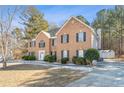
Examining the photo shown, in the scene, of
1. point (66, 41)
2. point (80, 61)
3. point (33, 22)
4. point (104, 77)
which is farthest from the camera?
point (66, 41)

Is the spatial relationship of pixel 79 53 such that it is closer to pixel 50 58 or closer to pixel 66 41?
pixel 66 41

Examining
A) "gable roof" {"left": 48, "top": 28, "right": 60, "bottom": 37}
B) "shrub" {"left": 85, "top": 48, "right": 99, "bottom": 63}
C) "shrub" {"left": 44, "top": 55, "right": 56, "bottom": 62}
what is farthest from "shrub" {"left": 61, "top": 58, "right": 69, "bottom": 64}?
"gable roof" {"left": 48, "top": 28, "right": 60, "bottom": 37}

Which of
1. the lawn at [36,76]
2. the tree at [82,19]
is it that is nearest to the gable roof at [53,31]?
the tree at [82,19]

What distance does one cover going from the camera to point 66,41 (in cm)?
970

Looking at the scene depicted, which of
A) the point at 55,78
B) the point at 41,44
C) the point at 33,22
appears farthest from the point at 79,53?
the point at 33,22

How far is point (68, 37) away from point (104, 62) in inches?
64.4

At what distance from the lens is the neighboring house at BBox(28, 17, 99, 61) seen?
9445mm

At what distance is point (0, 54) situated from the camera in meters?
9.10

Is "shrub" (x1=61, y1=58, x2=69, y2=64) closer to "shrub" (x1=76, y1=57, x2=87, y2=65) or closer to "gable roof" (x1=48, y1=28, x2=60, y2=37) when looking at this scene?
"shrub" (x1=76, y1=57, x2=87, y2=65)

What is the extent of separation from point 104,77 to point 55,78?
55.7 inches

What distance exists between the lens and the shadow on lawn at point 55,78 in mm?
8453

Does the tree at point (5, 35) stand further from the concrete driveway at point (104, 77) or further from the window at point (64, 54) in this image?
the concrete driveway at point (104, 77)
